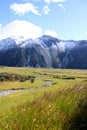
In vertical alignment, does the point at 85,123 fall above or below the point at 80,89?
below

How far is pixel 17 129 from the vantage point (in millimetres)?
8703

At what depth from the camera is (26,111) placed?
1048 cm

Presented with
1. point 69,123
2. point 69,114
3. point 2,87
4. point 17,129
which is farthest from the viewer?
point 2,87

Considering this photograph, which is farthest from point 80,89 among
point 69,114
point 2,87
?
point 2,87

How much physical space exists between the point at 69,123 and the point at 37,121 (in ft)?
4.15

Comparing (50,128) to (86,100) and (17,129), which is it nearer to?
(17,129)

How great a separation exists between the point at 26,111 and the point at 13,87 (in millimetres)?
61239

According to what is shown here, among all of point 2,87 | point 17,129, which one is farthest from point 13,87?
point 17,129

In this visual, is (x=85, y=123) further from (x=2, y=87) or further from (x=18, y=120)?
(x=2, y=87)

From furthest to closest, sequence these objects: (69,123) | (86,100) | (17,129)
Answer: (86,100), (69,123), (17,129)

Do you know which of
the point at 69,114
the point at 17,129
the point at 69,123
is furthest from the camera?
the point at 69,114

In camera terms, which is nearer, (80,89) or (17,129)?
(17,129)

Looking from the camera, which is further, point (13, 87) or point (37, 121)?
point (13, 87)

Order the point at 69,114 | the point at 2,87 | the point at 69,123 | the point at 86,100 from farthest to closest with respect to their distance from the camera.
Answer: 1. the point at 2,87
2. the point at 86,100
3. the point at 69,114
4. the point at 69,123
